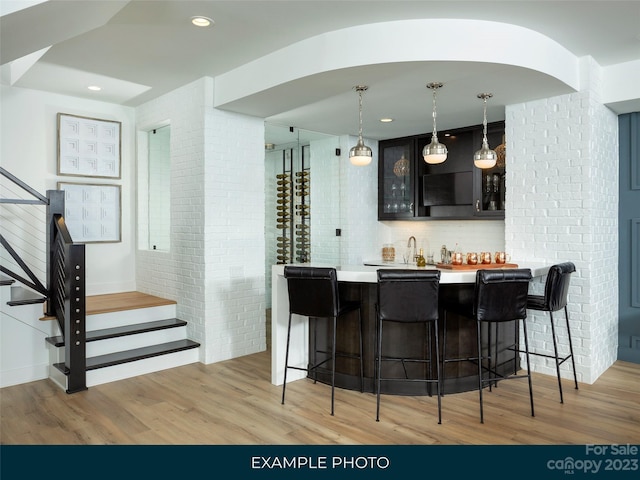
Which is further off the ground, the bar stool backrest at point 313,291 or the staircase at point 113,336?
the bar stool backrest at point 313,291

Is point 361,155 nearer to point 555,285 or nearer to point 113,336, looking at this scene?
point 555,285

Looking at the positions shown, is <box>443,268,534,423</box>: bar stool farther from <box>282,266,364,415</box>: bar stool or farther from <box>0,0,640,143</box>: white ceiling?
<box>0,0,640,143</box>: white ceiling

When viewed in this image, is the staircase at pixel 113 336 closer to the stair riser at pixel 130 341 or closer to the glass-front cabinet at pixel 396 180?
the stair riser at pixel 130 341

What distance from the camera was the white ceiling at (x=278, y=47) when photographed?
122 inches

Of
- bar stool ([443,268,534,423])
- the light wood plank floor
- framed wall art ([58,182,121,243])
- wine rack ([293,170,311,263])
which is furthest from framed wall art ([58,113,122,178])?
bar stool ([443,268,534,423])

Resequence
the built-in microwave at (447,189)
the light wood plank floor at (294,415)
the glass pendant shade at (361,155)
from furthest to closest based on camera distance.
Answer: the built-in microwave at (447,189) → the glass pendant shade at (361,155) → the light wood plank floor at (294,415)

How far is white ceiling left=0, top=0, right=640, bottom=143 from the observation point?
10.2 feet

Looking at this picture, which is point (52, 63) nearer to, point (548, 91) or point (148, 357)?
point (148, 357)

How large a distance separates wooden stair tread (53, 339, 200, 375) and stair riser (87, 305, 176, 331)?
1.13ft

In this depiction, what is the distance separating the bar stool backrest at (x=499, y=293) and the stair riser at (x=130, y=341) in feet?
9.68

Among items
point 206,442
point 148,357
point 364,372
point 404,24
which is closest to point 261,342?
point 148,357

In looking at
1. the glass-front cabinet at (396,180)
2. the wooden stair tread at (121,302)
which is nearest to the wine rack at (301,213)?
the glass-front cabinet at (396,180)

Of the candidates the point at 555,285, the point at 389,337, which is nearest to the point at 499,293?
the point at 555,285
